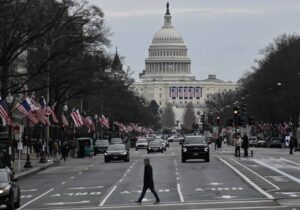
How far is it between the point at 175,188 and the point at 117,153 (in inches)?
1220

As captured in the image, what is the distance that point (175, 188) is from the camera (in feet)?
124

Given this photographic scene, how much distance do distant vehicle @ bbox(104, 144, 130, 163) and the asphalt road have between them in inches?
512

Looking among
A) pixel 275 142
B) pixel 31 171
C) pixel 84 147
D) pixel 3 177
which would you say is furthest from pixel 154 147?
pixel 3 177

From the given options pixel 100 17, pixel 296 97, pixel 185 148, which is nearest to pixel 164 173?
pixel 185 148

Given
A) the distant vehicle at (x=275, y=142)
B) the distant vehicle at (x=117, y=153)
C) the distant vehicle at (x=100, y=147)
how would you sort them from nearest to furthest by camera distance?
the distant vehicle at (x=117, y=153), the distant vehicle at (x=100, y=147), the distant vehicle at (x=275, y=142)

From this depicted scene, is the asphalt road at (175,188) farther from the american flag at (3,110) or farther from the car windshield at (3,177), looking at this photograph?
the american flag at (3,110)

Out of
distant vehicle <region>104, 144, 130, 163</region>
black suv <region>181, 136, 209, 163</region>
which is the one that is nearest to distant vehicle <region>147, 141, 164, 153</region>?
distant vehicle <region>104, 144, 130, 163</region>

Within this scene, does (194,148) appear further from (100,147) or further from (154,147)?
(100,147)

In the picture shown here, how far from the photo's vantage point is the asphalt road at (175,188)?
1182 inches

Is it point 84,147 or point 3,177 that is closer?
point 3,177

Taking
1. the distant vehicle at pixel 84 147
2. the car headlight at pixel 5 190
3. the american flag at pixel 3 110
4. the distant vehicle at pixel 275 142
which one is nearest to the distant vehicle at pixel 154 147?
the distant vehicle at pixel 84 147

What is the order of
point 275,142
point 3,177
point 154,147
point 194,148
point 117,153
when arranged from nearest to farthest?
1. point 3,177
2. point 194,148
3. point 117,153
4. point 154,147
5. point 275,142

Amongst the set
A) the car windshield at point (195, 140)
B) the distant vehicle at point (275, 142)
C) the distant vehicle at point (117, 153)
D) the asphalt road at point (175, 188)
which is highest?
the distant vehicle at point (275, 142)

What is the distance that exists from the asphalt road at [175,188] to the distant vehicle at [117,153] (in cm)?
1300
